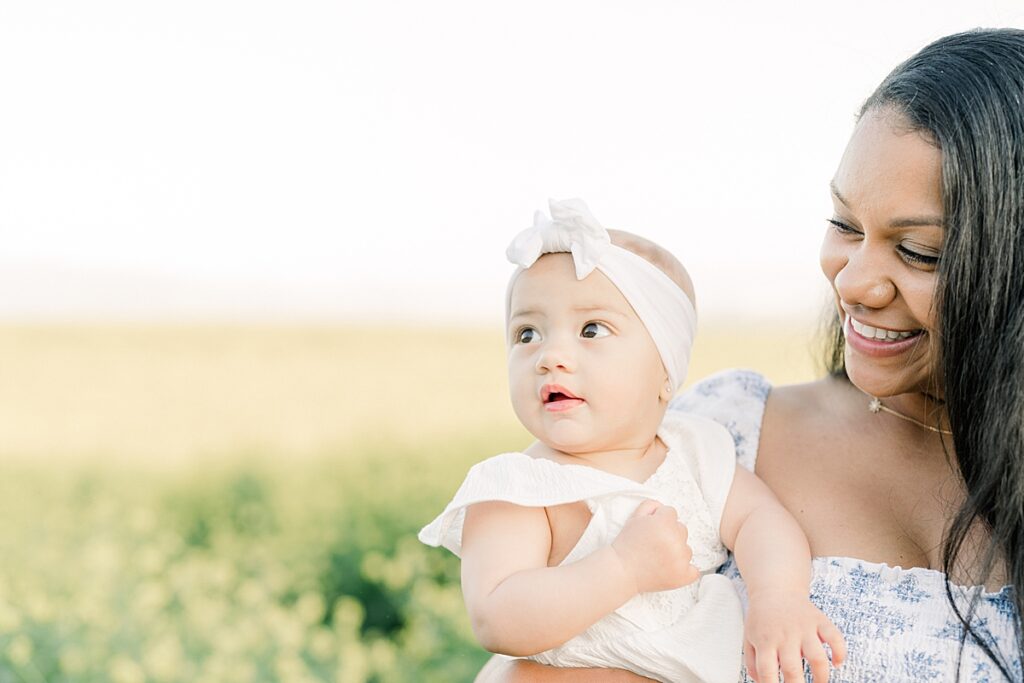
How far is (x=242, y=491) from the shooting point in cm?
460

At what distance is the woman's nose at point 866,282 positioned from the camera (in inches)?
63.7

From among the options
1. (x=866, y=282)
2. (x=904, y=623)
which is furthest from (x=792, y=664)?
(x=866, y=282)

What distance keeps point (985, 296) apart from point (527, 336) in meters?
0.66

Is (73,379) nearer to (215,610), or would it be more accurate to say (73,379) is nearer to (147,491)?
(147,491)

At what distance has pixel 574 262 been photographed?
1.63 metres

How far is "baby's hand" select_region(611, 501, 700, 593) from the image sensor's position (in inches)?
58.7

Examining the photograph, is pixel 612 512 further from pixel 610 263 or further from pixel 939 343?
pixel 939 343

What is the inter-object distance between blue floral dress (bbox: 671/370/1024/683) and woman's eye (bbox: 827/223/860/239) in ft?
1.67

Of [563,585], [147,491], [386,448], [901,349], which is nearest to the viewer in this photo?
[563,585]

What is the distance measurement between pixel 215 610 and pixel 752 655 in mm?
2608

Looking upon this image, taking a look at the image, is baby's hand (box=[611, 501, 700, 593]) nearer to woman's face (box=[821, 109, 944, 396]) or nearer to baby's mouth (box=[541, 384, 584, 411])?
baby's mouth (box=[541, 384, 584, 411])

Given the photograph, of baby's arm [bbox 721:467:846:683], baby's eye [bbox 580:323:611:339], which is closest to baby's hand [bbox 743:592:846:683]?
baby's arm [bbox 721:467:846:683]

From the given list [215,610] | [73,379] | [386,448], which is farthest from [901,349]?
[73,379]

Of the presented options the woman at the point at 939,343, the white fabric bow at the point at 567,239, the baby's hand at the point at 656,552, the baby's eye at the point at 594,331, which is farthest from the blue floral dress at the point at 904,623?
the white fabric bow at the point at 567,239
